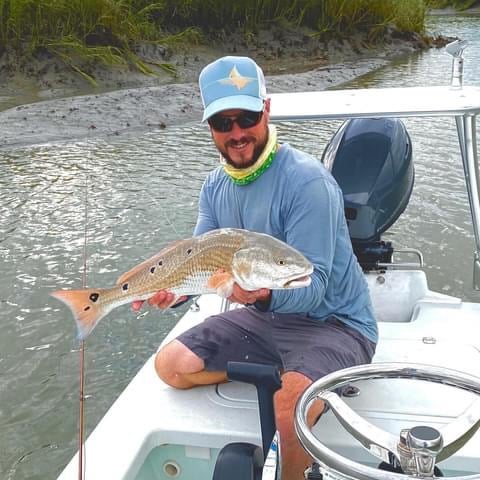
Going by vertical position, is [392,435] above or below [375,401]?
above

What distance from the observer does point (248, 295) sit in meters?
2.24

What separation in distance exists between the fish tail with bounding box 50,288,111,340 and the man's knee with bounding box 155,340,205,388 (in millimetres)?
472

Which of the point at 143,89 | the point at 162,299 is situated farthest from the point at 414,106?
the point at 143,89

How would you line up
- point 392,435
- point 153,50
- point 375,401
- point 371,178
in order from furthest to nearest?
point 153,50, point 371,178, point 375,401, point 392,435

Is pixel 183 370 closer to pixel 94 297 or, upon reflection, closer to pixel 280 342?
pixel 280 342

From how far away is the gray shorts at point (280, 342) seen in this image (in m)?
2.44

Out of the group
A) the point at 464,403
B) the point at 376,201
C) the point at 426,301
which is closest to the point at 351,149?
the point at 376,201

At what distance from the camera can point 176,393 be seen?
2660 millimetres

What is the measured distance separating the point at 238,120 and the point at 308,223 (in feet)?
1.40

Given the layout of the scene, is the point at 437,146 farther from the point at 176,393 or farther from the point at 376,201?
the point at 176,393

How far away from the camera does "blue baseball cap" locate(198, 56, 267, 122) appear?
7.93 feet

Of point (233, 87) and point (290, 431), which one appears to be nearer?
point (290, 431)

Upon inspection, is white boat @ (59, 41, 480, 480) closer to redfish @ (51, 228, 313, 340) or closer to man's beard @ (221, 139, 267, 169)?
redfish @ (51, 228, 313, 340)

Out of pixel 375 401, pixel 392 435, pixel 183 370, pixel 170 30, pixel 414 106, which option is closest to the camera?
pixel 392 435
